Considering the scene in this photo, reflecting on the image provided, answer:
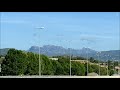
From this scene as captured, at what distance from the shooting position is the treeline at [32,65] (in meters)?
30.2

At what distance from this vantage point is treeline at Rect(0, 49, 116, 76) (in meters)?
30.2

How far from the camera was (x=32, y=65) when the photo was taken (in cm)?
3272
